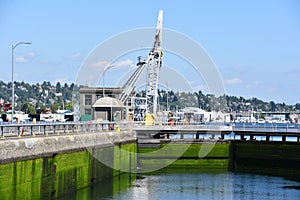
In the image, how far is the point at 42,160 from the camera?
47531mm

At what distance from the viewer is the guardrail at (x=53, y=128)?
4875cm

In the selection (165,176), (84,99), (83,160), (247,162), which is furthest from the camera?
(84,99)

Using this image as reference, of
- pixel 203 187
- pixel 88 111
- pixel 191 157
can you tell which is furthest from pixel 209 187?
pixel 88 111

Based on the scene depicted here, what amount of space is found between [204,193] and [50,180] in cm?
1732

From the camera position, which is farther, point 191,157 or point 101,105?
point 101,105

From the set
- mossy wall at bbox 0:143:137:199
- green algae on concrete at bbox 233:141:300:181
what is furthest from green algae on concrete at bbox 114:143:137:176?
green algae on concrete at bbox 233:141:300:181

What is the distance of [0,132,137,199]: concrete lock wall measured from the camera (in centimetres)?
4181

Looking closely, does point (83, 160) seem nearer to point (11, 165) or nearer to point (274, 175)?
point (11, 165)

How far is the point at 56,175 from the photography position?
50.4m

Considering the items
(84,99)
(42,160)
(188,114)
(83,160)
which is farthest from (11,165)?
(188,114)

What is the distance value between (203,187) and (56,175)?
62.2 ft

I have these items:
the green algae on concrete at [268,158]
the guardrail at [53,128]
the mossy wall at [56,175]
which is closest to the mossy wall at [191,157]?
the green algae on concrete at [268,158]

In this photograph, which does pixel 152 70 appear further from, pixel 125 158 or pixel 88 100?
pixel 125 158

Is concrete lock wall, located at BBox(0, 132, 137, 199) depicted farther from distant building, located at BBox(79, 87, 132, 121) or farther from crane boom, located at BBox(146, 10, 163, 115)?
crane boom, located at BBox(146, 10, 163, 115)
